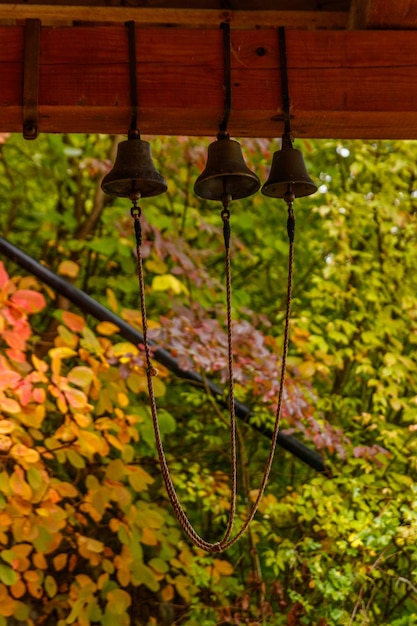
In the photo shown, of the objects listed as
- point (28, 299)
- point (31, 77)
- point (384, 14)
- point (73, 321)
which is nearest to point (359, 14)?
point (384, 14)

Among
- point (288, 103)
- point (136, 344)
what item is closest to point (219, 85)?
point (288, 103)

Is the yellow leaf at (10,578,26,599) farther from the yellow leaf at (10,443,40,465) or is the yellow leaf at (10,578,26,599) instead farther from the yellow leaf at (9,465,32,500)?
the yellow leaf at (10,443,40,465)

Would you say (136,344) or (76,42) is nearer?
(76,42)

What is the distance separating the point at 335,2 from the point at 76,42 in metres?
0.64

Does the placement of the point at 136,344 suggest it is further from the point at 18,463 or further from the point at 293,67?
the point at 293,67

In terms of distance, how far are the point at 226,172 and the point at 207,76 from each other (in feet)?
0.70

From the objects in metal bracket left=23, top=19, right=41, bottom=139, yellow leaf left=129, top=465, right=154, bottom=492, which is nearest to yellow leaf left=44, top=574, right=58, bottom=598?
yellow leaf left=129, top=465, right=154, bottom=492

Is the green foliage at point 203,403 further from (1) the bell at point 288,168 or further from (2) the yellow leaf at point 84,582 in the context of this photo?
(1) the bell at point 288,168

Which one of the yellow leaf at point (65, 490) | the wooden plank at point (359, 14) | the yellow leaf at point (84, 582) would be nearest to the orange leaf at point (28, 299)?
the yellow leaf at point (65, 490)

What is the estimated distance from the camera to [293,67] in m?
1.62

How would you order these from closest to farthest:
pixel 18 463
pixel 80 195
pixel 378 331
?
pixel 18 463
pixel 378 331
pixel 80 195

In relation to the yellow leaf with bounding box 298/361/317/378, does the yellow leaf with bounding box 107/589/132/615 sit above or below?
below

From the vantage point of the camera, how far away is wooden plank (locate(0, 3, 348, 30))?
66.5 inches

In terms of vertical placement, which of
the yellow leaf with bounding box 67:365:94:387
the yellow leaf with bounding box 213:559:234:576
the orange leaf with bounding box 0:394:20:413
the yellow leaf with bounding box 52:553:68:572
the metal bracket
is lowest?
the yellow leaf with bounding box 213:559:234:576
